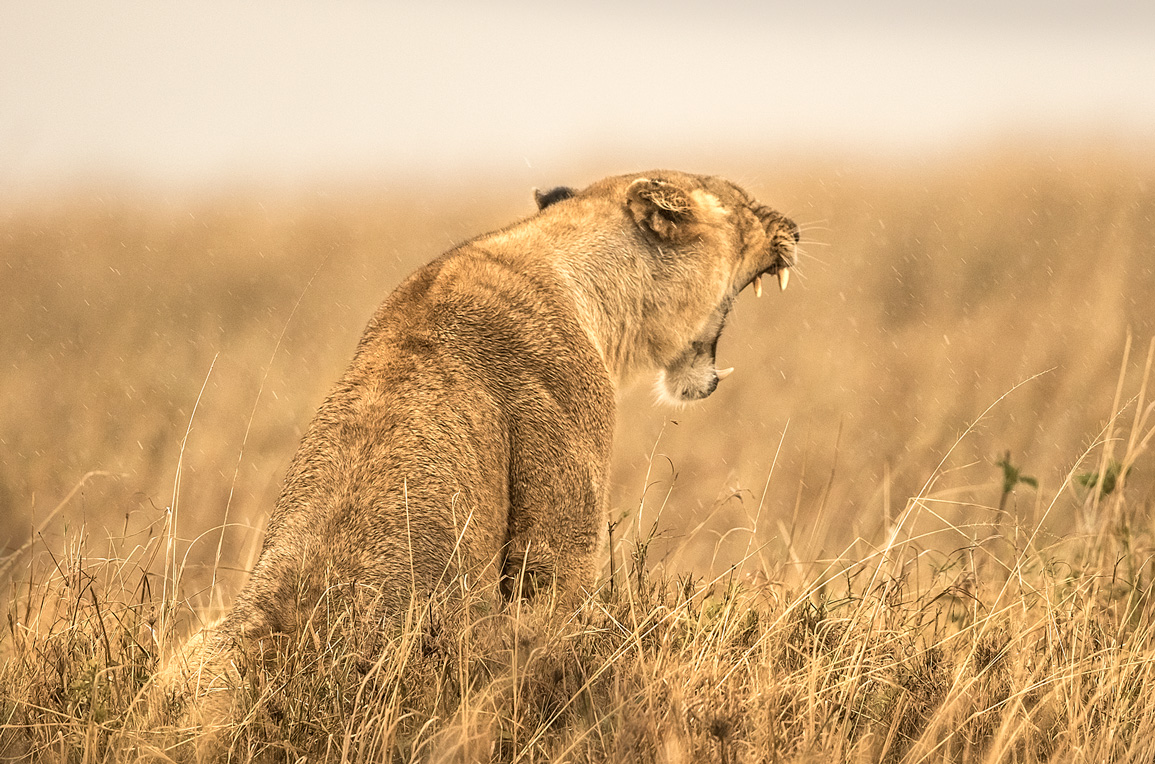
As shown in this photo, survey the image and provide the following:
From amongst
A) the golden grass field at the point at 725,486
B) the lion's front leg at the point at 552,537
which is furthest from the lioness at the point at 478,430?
the golden grass field at the point at 725,486

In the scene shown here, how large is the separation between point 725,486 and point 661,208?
2.21m

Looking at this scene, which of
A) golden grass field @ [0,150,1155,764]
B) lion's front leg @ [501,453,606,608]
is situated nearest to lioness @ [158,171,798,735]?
lion's front leg @ [501,453,606,608]

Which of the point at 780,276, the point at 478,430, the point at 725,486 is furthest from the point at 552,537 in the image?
the point at 725,486

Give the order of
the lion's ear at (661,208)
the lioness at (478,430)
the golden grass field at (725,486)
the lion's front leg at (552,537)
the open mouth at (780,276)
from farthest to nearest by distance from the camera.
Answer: the open mouth at (780,276) < the lion's ear at (661,208) < the lion's front leg at (552,537) < the lioness at (478,430) < the golden grass field at (725,486)

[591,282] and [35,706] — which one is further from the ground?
[591,282]

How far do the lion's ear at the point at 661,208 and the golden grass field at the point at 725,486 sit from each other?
85cm

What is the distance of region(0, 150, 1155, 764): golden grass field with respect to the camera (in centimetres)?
304

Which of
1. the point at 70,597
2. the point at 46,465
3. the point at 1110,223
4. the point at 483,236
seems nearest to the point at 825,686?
the point at 483,236

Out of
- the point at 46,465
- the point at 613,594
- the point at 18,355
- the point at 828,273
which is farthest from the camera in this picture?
→ the point at 828,273

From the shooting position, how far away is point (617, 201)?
4410 millimetres

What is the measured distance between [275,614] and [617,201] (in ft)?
6.78

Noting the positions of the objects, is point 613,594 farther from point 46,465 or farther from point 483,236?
point 46,465

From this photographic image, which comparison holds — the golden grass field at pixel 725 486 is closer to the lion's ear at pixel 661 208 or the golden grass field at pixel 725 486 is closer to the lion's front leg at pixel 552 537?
the lion's front leg at pixel 552 537

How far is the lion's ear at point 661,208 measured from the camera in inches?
170
